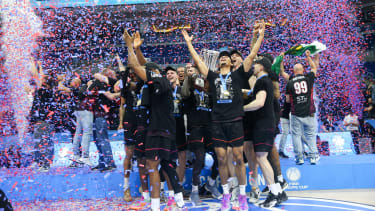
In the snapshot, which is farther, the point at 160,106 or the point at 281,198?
the point at 281,198

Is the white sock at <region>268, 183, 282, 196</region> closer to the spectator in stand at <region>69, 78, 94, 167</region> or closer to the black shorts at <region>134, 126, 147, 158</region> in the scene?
the black shorts at <region>134, 126, 147, 158</region>

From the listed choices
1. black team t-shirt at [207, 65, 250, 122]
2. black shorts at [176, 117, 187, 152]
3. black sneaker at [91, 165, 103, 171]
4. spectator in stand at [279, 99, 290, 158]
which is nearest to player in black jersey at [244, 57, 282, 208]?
black team t-shirt at [207, 65, 250, 122]

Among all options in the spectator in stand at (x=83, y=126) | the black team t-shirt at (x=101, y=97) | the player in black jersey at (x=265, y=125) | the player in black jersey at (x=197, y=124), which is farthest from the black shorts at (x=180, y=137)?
the spectator in stand at (x=83, y=126)

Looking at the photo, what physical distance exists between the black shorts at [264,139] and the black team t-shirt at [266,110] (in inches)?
2.3

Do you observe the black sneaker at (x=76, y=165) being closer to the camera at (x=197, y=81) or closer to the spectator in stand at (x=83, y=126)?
the spectator in stand at (x=83, y=126)

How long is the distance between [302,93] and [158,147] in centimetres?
302

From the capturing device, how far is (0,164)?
6074 mm

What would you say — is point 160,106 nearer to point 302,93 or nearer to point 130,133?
point 130,133

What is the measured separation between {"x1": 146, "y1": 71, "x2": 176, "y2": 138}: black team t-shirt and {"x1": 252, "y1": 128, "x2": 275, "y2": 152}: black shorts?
1120mm

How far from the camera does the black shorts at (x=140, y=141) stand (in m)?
4.31

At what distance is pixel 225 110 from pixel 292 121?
2.27 meters

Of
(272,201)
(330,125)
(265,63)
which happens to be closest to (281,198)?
(272,201)

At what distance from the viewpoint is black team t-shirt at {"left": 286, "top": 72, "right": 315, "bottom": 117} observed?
5.42 metres

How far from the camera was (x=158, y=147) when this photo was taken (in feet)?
12.3
